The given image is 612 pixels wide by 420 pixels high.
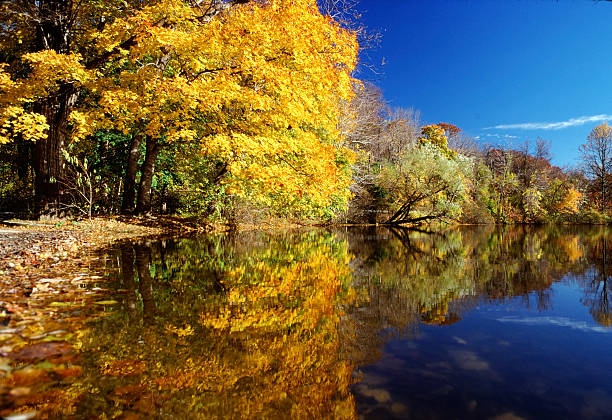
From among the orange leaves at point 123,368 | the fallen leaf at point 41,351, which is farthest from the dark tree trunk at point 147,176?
the orange leaves at point 123,368

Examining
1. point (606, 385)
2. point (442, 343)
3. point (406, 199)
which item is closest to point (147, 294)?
point (442, 343)

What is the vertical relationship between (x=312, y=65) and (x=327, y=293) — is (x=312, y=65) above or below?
above

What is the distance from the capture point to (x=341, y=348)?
9.62ft

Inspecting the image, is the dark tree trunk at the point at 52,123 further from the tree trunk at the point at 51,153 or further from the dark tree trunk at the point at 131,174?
the dark tree trunk at the point at 131,174

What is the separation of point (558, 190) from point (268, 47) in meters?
35.9

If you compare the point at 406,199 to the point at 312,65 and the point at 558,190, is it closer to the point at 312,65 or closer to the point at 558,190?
the point at 312,65

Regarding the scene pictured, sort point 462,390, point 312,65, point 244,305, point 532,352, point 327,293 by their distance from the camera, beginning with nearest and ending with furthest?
point 462,390 < point 532,352 < point 244,305 < point 327,293 < point 312,65

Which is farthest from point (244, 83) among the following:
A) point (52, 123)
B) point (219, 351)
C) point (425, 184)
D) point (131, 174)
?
point (425, 184)

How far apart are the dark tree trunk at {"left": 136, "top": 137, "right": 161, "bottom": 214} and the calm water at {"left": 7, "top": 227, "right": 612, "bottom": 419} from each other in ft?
30.5

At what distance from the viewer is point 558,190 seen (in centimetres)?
3450

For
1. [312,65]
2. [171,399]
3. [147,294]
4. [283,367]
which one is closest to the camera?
[171,399]

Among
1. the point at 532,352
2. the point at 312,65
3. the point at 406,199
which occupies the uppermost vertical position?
the point at 312,65

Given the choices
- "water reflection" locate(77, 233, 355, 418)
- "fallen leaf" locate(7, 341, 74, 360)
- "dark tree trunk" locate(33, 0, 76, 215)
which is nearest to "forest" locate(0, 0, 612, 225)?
"dark tree trunk" locate(33, 0, 76, 215)

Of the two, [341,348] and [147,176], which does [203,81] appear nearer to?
[147,176]
